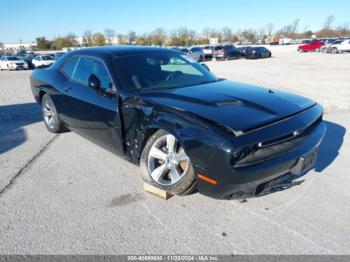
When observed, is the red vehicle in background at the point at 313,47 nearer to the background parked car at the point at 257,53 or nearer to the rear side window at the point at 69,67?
the background parked car at the point at 257,53

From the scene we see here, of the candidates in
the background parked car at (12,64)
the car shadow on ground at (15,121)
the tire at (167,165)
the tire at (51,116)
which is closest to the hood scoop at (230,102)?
the tire at (167,165)

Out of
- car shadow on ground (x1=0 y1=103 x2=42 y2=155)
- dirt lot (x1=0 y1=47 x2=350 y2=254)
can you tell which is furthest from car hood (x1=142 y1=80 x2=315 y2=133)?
car shadow on ground (x1=0 y1=103 x2=42 y2=155)

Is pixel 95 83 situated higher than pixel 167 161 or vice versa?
pixel 95 83

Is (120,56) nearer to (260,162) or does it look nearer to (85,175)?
(85,175)

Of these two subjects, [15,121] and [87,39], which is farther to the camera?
[87,39]

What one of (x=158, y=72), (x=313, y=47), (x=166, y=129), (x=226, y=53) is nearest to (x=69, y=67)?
(x=158, y=72)

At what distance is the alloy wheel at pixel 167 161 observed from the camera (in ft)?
9.66

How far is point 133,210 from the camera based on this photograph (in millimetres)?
2980

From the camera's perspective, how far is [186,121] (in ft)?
8.85

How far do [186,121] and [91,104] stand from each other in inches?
66.0

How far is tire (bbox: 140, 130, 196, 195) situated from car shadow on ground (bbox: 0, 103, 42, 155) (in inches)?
110

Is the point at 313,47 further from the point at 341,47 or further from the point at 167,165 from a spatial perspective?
the point at 167,165

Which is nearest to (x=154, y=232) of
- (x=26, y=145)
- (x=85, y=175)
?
(x=85, y=175)

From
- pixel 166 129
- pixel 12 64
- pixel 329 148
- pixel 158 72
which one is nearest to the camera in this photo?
pixel 166 129
